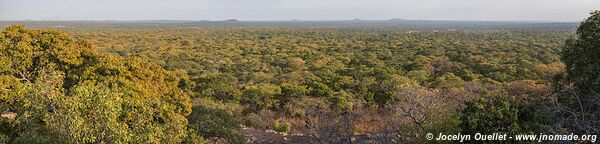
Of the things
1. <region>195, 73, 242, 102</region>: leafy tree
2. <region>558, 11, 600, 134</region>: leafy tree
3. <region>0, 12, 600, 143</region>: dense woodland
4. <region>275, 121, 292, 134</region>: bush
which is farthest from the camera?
<region>195, 73, 242, 102</region>: leafy tree

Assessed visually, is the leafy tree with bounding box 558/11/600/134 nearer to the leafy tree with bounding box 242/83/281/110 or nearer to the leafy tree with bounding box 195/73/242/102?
the leafy tree with bounding box 242/83/281/110

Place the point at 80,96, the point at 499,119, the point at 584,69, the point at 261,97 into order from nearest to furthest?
the point at 80,96 → the point at 499,119 → the point at 584,69 → the point at 261,97

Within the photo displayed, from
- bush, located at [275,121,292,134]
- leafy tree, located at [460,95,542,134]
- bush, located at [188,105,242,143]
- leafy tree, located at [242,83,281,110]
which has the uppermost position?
leafy tree, located at [460,95,542,134]

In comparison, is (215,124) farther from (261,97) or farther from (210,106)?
(261,97)

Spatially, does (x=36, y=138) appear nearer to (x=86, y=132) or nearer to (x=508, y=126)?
(x=86, y=132)

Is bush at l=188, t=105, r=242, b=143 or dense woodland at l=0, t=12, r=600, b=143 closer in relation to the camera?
dense woodland at l=0, t=12, r=600, b=143

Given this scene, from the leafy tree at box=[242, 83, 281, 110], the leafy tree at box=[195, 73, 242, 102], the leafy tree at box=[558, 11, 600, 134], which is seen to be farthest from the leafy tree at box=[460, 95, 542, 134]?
the leafy tree at box=[195, 73, 242, 102]

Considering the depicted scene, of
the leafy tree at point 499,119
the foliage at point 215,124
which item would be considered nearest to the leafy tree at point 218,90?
the foliage at point 215,124

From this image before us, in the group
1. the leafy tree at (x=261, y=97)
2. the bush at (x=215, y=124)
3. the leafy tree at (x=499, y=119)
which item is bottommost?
the leafy tree at (x=261, y=97)

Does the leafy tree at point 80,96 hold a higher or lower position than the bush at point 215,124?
higher

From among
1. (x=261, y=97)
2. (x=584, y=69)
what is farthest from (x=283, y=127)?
(x=584, y=69)

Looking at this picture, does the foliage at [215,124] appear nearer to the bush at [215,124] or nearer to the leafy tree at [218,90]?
the bush at [215,124]
